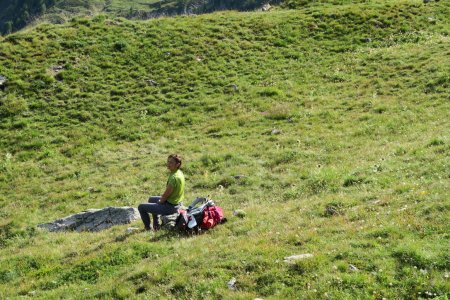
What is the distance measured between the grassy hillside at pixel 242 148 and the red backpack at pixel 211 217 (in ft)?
1.23

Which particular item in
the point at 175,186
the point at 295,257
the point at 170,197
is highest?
the point at 175,186

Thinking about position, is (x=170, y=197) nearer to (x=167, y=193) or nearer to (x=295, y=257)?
(x=167, y=193)

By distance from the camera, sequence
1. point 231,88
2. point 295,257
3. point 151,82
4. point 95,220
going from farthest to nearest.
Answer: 1. point 151,82
2. point 231,88
3. point 95,220
4. point 295,257

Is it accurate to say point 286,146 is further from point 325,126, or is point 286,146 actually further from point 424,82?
point 424,82

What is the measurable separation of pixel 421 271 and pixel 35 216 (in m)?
16.5

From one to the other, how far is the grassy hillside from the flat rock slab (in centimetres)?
84

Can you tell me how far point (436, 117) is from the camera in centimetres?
2322

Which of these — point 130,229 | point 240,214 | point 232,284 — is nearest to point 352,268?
point 232,284

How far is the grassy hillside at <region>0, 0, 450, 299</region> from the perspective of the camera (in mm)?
10664

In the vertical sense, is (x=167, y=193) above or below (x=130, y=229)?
above

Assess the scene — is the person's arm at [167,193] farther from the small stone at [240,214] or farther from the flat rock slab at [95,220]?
the flat rock slab at [95,220]

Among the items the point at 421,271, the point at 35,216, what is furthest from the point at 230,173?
the point at 421,271

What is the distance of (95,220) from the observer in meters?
17.7

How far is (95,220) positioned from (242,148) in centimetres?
926
